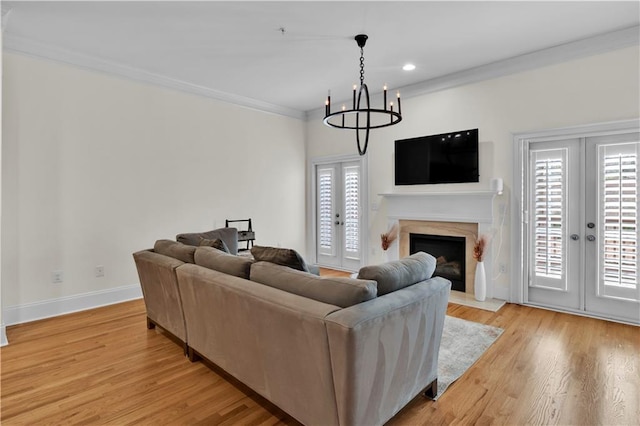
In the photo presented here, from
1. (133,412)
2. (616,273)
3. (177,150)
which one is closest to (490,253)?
(616,273)

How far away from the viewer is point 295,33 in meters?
3.49

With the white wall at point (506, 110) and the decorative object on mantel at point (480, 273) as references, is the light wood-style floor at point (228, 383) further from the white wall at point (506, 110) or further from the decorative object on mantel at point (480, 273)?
the white wall at point (506, 110)

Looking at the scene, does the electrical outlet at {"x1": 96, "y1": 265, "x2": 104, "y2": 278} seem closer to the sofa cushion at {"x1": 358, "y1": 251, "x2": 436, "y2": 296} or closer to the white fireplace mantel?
the sofa cushion at {"x1": 358, "y1": 251, "x2": 436, "y2": 296}

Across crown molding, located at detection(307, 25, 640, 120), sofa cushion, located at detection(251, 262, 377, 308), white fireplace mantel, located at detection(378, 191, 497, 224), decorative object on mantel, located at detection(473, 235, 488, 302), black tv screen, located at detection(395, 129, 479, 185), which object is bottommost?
decorative object on mantel, located at detection(473, 235, 488, 302)

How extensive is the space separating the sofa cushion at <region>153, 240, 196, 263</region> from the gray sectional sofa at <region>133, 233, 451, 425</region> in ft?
1.07

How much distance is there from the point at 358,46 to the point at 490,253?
303 centimetres

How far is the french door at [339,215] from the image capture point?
605 centimetres

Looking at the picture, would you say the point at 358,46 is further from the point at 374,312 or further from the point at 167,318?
the point at 167,318

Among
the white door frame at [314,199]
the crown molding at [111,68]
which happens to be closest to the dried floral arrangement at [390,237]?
the white door frame at [314,199]

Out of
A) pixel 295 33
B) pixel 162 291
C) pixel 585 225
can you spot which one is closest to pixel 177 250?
pixel 162 291

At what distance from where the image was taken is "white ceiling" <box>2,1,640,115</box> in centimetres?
304

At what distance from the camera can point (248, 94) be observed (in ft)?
18.0

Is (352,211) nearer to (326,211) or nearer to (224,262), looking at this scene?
(326,211)

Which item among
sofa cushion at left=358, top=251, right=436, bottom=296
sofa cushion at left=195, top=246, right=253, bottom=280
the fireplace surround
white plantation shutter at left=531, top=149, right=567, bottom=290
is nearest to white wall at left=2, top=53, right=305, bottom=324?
sofa cushion at left=195, top=246, right=253, bottom=280
